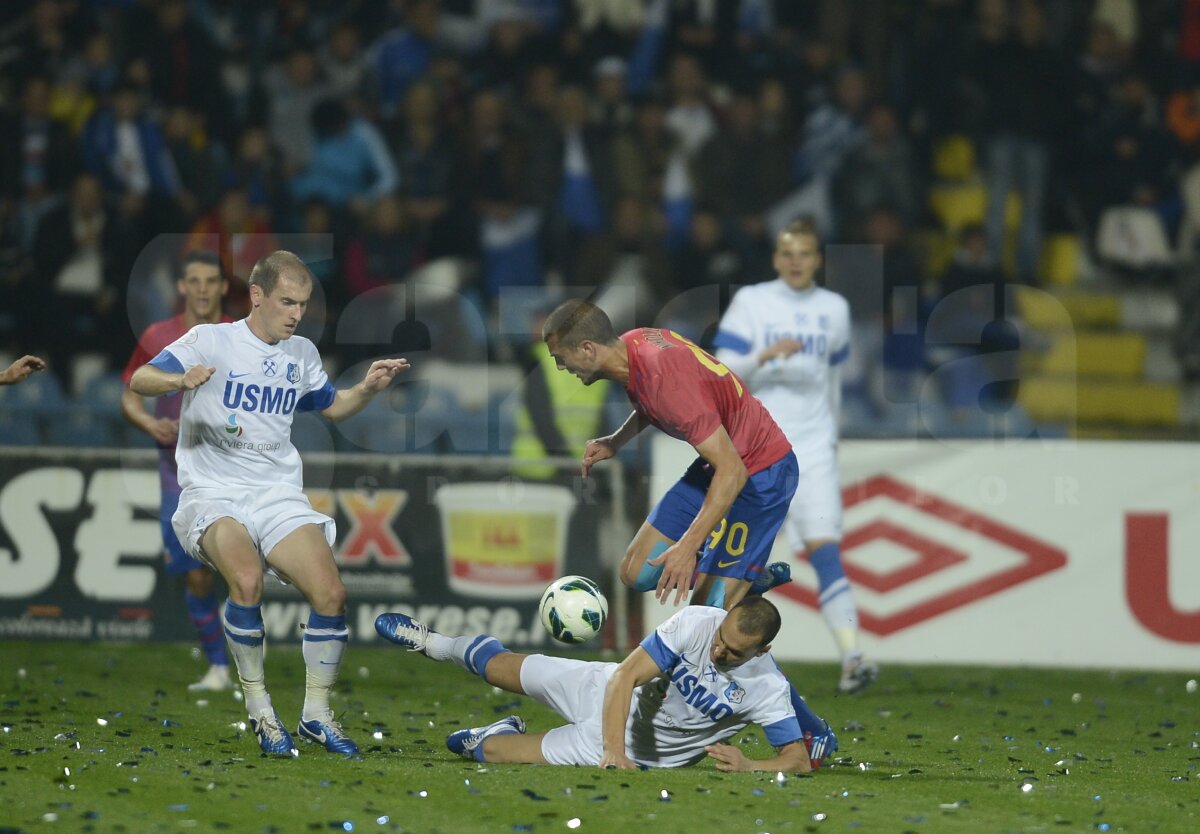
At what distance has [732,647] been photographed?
6.89 meters

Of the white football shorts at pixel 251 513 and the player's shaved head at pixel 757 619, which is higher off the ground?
the white football shorts at pixel 251 513

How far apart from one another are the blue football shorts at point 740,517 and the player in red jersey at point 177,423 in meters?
3.15

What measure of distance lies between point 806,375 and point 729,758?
3.75 meters

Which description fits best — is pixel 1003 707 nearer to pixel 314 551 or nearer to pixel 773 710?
pixel 773 710

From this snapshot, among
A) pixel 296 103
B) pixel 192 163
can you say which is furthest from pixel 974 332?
pixel 192 163

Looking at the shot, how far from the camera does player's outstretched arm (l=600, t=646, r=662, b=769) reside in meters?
6.93

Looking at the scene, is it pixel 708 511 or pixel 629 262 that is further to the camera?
pixel 629 262

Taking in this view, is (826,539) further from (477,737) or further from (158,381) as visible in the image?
(158,381)

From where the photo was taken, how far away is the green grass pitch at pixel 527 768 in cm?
623

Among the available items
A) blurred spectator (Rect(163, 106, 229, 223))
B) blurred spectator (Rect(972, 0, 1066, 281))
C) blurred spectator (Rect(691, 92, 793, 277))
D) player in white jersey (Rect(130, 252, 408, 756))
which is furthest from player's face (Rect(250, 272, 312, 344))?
blurred spectator (Rect(972, 0, 1066, 281))

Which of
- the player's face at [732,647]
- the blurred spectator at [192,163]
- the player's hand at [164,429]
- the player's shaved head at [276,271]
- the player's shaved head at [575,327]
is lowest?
the player's face at [732,647]

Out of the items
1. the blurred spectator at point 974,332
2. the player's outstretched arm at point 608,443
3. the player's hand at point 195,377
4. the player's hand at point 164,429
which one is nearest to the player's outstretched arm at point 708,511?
the player's outstretched arm at point 608,443

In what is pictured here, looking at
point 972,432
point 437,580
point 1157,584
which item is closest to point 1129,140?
point 972,432

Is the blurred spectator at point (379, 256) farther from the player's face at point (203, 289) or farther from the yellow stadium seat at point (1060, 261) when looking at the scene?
the yellow stadium seat at point (1060, 261)
